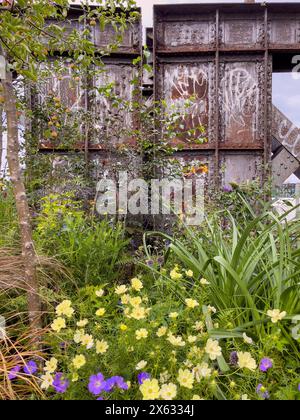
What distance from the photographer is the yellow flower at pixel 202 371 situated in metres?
1.42

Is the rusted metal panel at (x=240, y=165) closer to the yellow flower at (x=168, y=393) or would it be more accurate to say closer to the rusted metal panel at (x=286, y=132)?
the rusted metal panel at (x=286, y=132)

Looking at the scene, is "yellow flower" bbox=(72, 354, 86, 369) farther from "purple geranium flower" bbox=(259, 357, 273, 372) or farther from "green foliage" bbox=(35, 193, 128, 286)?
"green foliage" bbox=(35, 193, 128, 286)

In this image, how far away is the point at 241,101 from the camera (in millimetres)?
6695

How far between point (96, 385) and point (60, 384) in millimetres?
176

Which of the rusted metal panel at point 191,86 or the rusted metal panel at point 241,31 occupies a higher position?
the rusted metal panel at point 241,31

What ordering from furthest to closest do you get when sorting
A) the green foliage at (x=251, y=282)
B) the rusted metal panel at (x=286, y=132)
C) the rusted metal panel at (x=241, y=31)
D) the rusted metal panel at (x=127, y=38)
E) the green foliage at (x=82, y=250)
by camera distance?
the rusted metal panel at (x=286, y=132)
the rusted metal panel at (x=241, y=31)
the rusted metal panel at (x=127, y=38)
the green foliage at (x=82, y=250)
the green foliage at (x=251, y=282)

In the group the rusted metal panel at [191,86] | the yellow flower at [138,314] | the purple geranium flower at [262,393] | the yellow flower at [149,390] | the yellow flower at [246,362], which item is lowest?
the purple geranium flower at [262,393]

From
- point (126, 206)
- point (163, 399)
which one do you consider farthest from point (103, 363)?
point (126, 206)

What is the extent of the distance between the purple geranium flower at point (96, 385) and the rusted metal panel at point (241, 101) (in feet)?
18.7

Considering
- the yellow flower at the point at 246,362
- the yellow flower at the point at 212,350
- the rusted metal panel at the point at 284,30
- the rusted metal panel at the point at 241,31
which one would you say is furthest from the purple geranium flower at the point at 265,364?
the rusted metal panel at the point at 284,30

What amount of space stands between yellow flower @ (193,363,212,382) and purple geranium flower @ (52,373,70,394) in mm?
495

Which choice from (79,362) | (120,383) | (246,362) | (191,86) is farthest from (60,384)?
(191,86)

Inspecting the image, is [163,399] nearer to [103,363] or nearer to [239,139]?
[103,363]

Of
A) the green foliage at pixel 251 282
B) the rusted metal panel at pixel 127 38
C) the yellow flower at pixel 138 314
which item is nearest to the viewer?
the yellow flower at pixel 138 314
